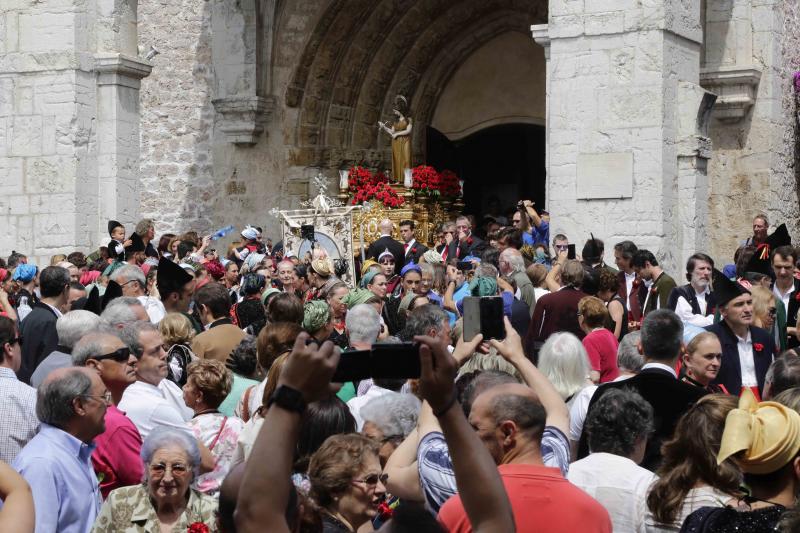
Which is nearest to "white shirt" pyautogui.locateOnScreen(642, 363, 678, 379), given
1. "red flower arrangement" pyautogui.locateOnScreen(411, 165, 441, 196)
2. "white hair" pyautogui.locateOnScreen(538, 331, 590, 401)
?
"white hair" pyautogui.locateOnScreen(538, 331, 590, 401)

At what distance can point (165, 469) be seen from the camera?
16.5ft

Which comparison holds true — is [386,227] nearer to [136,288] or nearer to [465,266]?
[465,266]

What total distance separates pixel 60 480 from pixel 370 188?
15.3 metres

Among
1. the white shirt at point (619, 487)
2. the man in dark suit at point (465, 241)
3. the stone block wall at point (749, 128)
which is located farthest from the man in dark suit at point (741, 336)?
the stone block wall at point (749, 128)

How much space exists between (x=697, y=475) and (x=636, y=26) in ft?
34.3

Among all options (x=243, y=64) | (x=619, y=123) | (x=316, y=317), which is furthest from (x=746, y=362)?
(x=243, y=64)

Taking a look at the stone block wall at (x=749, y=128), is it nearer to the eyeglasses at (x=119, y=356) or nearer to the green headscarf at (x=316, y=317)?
the green headscarf at (x=316, y=317)

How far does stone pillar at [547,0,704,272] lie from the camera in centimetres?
1419

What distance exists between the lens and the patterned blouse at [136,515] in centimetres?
493

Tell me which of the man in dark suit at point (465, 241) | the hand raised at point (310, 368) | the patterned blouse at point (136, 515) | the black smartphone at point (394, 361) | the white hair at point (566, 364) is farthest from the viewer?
the man in dark suit at point (465, 241)

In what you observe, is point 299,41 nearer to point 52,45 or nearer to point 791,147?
point 52,45

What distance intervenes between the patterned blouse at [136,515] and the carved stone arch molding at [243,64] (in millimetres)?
16167

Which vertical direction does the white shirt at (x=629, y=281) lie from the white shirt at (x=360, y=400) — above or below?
above

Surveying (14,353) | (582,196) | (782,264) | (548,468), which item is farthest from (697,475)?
(582,196)
